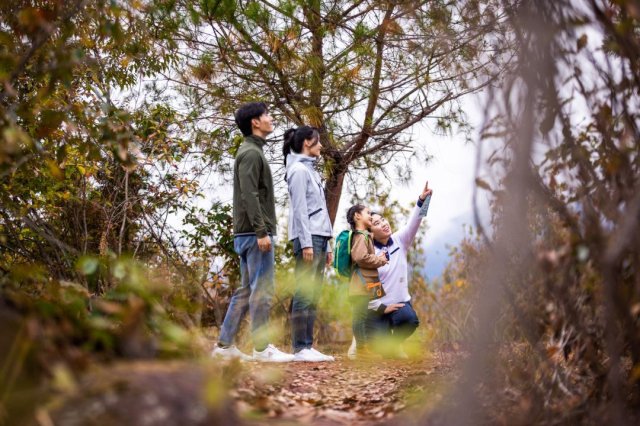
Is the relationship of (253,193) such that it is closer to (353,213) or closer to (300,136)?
(300,136)

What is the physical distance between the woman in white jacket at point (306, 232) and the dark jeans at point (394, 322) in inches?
20.4

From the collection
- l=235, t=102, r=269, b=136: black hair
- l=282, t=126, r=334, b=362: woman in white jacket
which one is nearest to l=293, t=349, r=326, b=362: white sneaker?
l=282, t=126, r=334, b=362: woman in white jacket

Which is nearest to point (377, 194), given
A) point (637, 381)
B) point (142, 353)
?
point (637, 381)

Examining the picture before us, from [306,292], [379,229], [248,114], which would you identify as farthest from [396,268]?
[248,114]

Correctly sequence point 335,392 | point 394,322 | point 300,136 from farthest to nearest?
point 394,322, point 300,136, point 335,392

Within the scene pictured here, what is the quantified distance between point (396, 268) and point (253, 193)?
1.57 metres

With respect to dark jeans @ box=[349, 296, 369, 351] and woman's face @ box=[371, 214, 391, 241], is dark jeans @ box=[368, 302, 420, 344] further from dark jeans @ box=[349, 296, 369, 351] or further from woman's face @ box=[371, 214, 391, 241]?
woman's face @ box=[371, 214, 391, 241]

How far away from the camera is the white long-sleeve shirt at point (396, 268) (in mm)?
5531

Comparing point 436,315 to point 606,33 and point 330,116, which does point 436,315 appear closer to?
point 330,116

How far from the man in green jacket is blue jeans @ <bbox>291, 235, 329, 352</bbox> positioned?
30cm

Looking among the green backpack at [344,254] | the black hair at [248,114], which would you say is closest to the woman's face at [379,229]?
the green backpack at [344,254]

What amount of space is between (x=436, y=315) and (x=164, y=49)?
4325mm

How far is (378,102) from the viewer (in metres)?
8.05

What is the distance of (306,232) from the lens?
4.98 m
